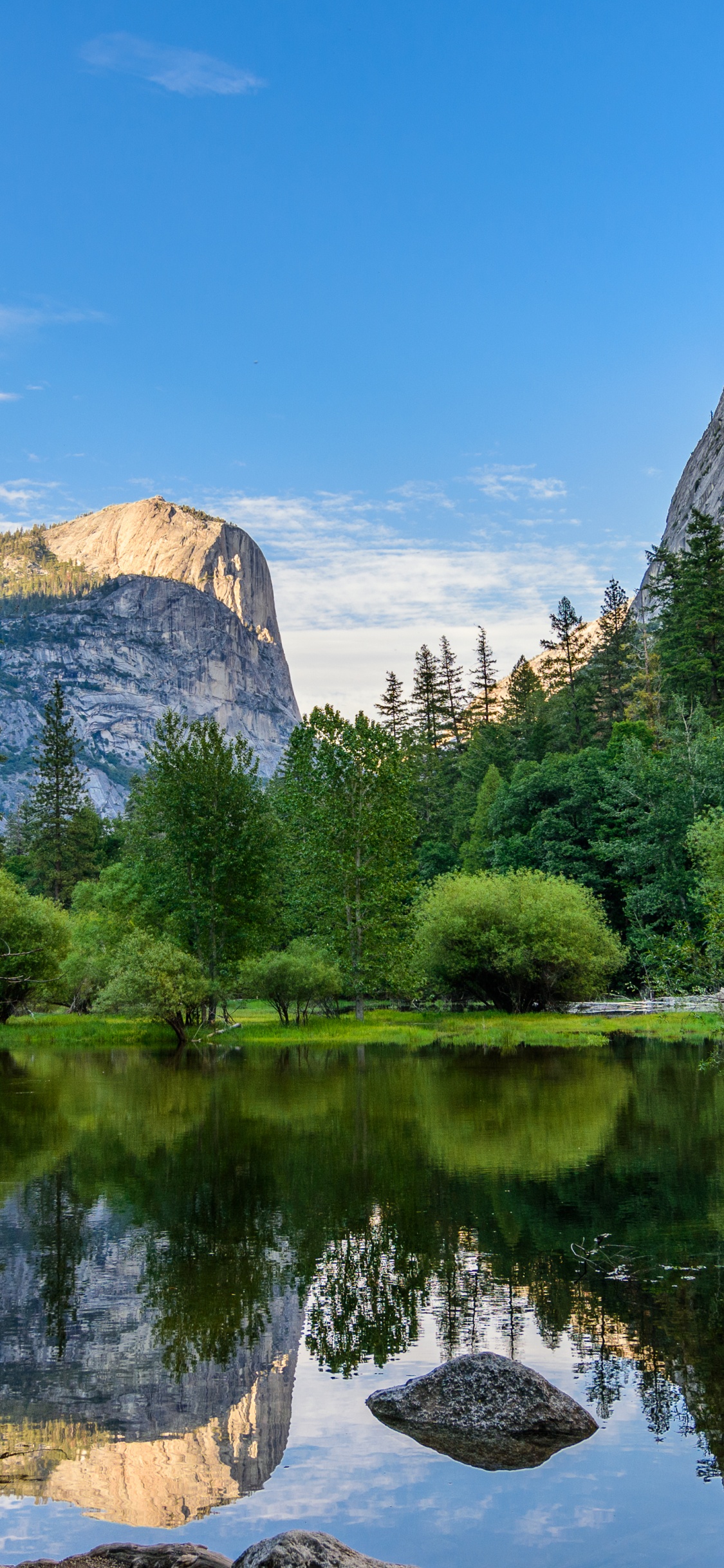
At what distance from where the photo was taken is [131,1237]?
1412 cm

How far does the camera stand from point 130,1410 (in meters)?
8.70

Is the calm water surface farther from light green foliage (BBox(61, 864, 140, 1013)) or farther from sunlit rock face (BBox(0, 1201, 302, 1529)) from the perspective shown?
light green foliage (BBox(61, 864, 140, 1013))

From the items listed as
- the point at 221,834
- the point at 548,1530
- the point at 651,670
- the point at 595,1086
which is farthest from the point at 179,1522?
the point at 651,670

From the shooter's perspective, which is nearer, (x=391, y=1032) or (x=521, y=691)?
(x=391, y=1032)

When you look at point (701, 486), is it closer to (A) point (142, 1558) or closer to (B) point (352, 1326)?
(B) point (352, 1326)

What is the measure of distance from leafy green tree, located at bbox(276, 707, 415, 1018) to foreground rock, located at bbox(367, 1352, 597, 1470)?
42824mm

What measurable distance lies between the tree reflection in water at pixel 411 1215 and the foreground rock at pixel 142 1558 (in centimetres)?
350

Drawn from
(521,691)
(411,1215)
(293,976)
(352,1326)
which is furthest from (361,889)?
(521,691)

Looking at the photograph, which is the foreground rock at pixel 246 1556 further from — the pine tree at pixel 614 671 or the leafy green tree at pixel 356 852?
→ the pine tree at pixel 614 671

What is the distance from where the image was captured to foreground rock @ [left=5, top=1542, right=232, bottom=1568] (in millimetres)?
5723

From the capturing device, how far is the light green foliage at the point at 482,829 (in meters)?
79.6

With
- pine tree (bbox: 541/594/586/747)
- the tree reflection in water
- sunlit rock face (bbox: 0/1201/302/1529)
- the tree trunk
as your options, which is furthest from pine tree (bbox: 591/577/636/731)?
sunlit rock face (bbox: 0/1201/302/1529)

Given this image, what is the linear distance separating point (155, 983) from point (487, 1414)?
3769cm

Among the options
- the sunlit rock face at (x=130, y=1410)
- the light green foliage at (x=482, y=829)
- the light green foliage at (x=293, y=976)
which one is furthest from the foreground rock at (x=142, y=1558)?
the light green foliage at (x=482, y=829)
